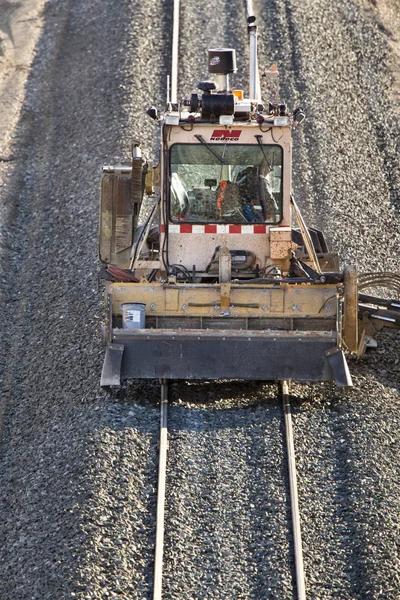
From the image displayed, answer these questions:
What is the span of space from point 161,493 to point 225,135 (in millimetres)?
4091

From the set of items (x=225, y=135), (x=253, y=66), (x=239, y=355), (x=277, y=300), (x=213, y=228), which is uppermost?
(x=253, y=66)

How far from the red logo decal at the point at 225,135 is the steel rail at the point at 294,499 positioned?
2.63 metres

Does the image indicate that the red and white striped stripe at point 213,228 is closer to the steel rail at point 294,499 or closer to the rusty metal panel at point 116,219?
the rusty metal panel at point 116,219

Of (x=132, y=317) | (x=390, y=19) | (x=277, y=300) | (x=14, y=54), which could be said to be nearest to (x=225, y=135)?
(x=277, y=300)

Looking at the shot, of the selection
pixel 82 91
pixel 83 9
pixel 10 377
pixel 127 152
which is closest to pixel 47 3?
pixel 83 9

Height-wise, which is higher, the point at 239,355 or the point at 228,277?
the point at 228,277

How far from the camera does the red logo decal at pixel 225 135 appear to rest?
11.7m

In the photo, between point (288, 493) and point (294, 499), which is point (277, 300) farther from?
point (294, 499)

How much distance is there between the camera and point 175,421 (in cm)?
1080

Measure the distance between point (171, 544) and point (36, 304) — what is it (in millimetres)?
5837

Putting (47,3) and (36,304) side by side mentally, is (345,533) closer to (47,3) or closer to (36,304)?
(36,304)

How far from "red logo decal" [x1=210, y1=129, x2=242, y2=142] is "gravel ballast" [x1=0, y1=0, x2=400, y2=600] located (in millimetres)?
2581

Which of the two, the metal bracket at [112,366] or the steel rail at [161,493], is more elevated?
the metal bracket at [112,366]

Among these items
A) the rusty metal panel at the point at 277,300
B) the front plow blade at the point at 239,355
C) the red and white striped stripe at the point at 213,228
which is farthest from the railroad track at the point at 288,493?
the red and white striped stripe at the point at 213,228
